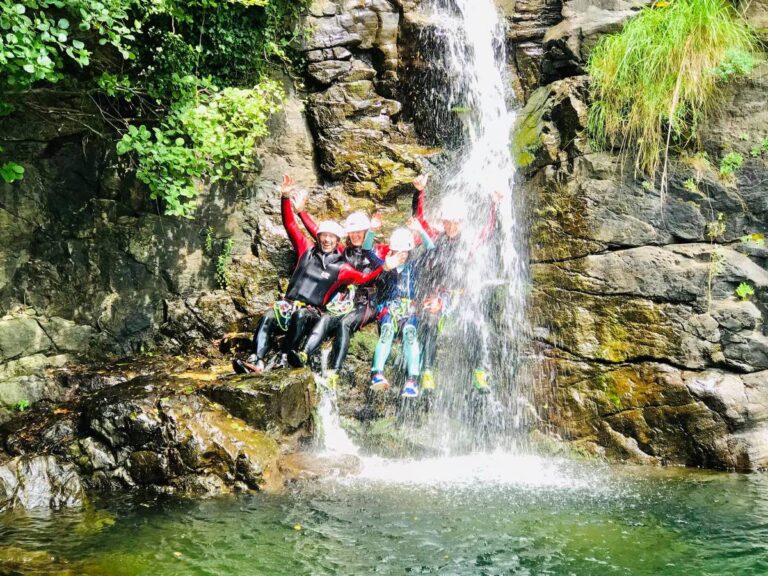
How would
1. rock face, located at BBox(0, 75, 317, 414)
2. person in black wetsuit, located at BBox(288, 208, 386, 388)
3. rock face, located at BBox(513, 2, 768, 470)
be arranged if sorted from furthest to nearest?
rock face, located at BBox(0, 75, 317, 414) < person in black wetsuit, located at BBox(288, 208, 386, 388) < rock face, located at BBox(513, 2, 768, 470)

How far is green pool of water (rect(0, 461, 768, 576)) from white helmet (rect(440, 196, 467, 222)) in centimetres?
339

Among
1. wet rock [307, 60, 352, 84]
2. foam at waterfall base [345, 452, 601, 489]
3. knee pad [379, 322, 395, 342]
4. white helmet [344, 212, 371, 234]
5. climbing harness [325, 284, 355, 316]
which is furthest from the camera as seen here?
wet rock [307, 60, 352, 84]

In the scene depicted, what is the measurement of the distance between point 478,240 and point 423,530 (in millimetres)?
4201

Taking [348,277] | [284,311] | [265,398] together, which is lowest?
[265,398]

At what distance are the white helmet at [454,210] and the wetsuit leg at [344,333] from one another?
66.3 inches

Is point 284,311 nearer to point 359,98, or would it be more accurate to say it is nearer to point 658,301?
point 359,98

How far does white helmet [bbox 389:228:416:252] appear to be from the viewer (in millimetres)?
7520

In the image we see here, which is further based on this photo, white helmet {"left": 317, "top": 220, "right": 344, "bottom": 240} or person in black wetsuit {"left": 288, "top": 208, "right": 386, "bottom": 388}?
white helmet {"left": 317, "top": 220, "right": 344, "bottom": 240}

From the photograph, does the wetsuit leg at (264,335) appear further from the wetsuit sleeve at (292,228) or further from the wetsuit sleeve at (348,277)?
the wetsuit sleeve at (292,228)

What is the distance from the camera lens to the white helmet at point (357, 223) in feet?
25.7

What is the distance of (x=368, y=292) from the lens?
785 cm

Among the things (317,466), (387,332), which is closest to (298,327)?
(387,332)

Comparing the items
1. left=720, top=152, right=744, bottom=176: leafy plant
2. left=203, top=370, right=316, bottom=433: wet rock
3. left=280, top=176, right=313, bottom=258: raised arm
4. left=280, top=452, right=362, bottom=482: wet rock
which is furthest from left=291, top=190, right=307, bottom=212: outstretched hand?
left=720, top=152, right=744, bottom=176: leafy plant

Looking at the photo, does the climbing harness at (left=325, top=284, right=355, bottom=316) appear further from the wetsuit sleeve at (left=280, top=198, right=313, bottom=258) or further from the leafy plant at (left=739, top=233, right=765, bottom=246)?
the leafy plant at (left=739, top=233, right=765, bottom=246)
